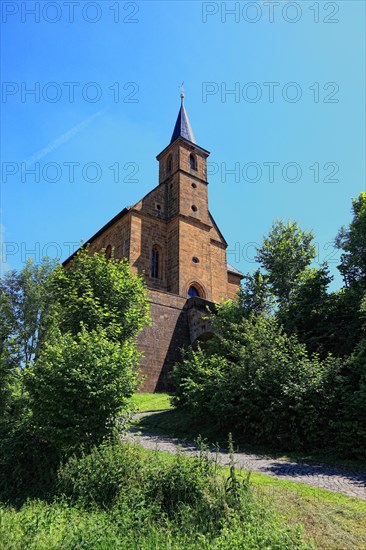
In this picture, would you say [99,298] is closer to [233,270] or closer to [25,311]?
[25,311]

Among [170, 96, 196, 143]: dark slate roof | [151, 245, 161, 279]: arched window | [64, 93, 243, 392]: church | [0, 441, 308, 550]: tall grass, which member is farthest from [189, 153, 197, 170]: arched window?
[0, 441, 308, 550]: tall grass

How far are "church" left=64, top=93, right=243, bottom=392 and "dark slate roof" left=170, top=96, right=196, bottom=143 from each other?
0.40 feet

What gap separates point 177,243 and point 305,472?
75.2 ft

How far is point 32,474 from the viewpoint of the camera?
8445 mm

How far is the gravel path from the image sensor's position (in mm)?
6924

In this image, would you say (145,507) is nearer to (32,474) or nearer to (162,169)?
(32,474)

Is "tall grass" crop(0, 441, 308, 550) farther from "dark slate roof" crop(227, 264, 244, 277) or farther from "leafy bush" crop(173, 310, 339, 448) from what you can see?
"dark slate roof" crop(227, 264, 244, 277)

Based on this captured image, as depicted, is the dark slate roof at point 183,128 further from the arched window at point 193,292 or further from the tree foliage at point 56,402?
the tree foliage at point 56,402

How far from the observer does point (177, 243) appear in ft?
98.0

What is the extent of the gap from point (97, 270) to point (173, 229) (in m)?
15.4

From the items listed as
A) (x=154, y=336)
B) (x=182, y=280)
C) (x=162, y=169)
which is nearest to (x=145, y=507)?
(x=154, y=336)

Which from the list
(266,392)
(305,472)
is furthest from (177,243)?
(305,472)

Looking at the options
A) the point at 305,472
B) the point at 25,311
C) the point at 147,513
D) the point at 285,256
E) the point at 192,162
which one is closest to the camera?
the point at 147,513

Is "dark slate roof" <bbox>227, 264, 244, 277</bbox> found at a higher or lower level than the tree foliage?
higher
